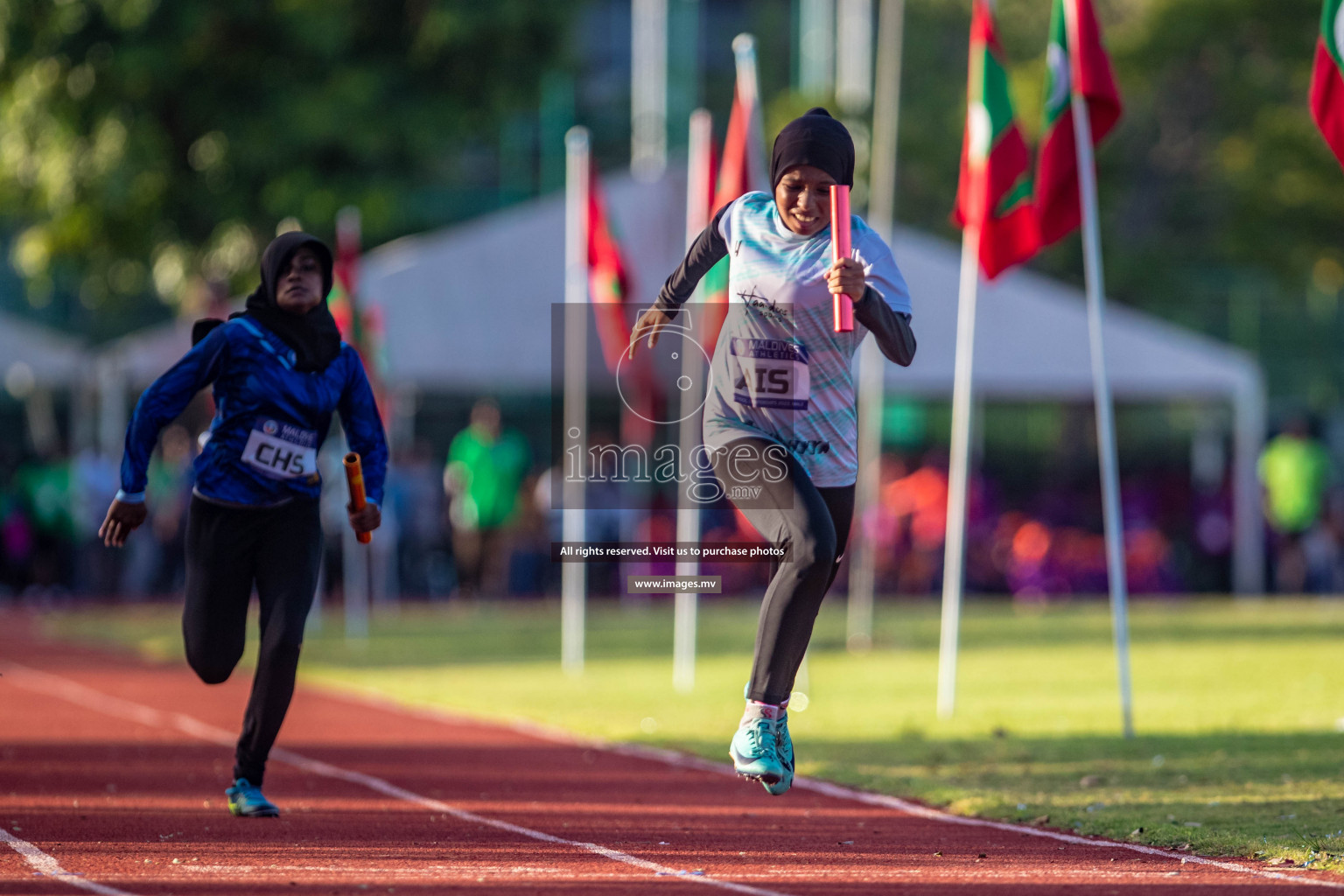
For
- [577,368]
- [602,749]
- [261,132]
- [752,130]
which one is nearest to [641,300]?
[577,368]

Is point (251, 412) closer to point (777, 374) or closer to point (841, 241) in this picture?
point (777, 374)

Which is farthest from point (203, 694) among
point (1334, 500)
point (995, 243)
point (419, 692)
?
point (1334, 500)

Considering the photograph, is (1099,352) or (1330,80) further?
(1099,352)

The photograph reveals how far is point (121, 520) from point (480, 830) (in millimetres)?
1822

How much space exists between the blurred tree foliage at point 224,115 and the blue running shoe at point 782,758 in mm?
18625

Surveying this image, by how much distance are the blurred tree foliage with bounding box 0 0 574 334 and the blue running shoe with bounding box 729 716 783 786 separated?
18.7 metres

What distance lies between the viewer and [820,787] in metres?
8.85

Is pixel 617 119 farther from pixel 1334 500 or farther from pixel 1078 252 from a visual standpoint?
pixel 1334 500

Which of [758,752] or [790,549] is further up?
[790,549]

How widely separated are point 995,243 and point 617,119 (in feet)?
110

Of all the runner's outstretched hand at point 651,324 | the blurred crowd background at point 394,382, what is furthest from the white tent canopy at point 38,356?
the runner's outstretched hand at point 651,324

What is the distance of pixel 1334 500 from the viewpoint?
2588 cm

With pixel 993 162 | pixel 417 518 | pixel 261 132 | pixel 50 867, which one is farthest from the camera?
pixel 261 132

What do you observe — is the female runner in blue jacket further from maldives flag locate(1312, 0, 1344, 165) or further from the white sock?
maldives flag locate(1312, 0, 1344, 165)
